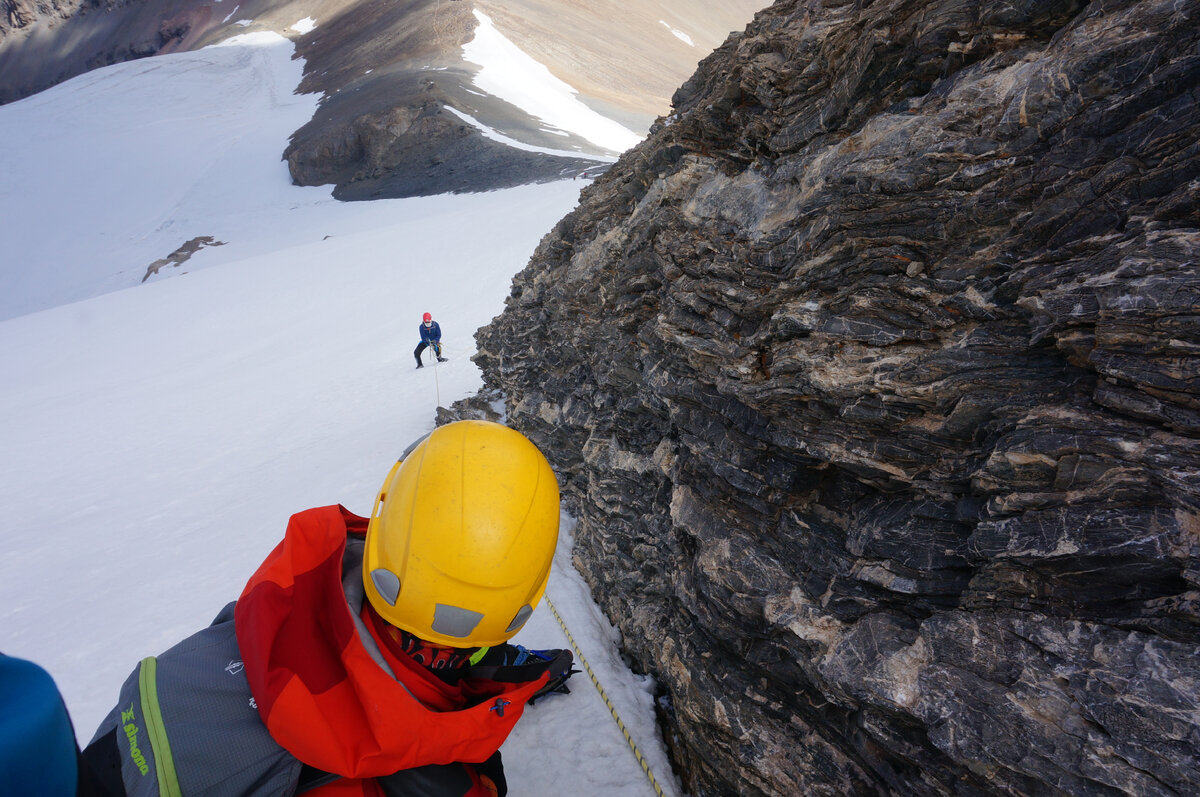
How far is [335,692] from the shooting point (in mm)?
2418

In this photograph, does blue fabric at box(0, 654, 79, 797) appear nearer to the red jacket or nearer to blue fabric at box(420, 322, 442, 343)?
the red jacket

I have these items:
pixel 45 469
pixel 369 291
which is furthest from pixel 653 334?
pixel 369 291

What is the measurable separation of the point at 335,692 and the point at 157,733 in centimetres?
63

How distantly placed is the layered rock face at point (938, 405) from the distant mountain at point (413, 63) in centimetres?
3054

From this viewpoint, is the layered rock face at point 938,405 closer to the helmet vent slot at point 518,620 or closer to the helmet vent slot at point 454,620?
the helmet vent slot at point 518,620

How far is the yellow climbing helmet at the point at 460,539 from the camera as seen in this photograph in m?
2.61

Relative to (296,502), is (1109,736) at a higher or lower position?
higher

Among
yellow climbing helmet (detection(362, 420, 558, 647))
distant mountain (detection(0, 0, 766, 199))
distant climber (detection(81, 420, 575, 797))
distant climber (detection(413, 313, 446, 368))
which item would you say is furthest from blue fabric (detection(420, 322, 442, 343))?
distant mountain (detection(0, 0, 766, 199))

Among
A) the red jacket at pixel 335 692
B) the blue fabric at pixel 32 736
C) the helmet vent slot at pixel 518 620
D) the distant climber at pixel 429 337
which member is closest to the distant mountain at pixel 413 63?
the distant climber at pixel 429 337

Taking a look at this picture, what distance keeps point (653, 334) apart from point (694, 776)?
3722mm

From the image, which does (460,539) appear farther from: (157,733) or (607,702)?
(607,702)

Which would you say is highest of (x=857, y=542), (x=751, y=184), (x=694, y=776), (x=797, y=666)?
(x=751, y=184)

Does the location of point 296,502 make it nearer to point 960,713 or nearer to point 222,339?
point 960,713

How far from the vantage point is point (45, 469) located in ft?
48.5
